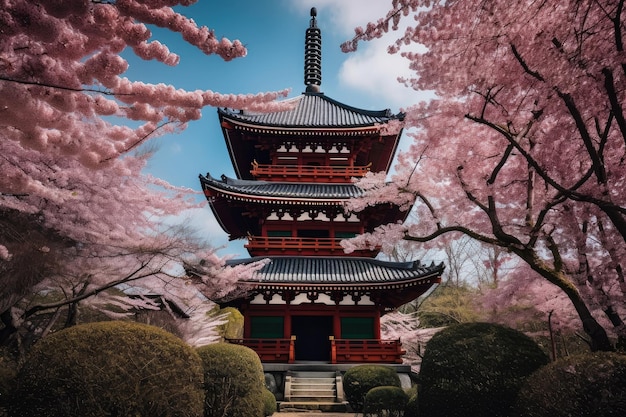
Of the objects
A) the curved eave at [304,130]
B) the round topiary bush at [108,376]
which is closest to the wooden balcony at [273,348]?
the round topiary bush at [108,376]

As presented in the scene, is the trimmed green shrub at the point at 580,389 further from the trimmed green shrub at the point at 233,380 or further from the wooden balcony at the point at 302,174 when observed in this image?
the wooden balcony at the point at 302,174

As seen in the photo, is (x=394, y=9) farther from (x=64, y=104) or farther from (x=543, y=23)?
(x=64, y=104)

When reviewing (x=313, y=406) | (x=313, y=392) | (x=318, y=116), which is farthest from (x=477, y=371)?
(x=318, y=116)

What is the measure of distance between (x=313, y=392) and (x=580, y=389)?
9.47 metres

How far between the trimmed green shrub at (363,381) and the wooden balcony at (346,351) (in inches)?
54.4

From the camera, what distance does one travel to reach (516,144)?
6.37 metres

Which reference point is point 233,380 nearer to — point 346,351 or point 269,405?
point 269,405

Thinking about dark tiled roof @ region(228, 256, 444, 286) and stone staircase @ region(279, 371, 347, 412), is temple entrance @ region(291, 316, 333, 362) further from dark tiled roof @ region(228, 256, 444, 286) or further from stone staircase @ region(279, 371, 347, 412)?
dark tiled roof @ region(228, 256, 444, 286)

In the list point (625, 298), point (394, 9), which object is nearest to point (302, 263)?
point (625, 298)

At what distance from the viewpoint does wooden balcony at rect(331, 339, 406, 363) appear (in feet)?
44.9

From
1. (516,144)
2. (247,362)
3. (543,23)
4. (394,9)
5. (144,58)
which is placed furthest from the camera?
(247,362)

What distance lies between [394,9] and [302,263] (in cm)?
1182

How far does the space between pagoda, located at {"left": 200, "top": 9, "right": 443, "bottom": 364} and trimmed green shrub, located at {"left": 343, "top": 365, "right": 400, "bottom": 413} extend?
1.48 m

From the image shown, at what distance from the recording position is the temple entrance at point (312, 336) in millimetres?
15562
